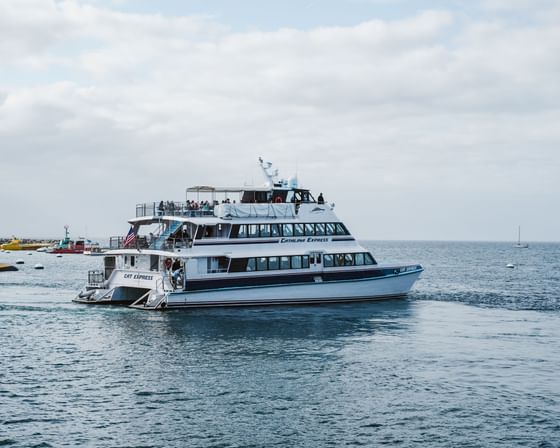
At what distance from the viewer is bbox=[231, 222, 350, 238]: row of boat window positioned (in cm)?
5319

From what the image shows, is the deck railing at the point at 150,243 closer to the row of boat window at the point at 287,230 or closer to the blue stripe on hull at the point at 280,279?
the blue stripe on hull at the point at 280,279

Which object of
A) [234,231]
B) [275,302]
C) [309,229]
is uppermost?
[309,229]

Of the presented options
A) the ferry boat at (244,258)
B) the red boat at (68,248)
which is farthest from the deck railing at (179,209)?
the red boat at (68,248)

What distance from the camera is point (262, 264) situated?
5234cm

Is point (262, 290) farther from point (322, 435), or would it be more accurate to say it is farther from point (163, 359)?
point (322, 435)

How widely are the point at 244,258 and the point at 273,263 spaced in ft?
7.74

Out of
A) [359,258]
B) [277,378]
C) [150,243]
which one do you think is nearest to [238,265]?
[150,243]

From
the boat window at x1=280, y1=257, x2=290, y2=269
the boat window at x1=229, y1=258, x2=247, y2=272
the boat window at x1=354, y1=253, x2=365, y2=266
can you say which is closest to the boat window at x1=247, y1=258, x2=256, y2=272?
the boat window at x1=229, y1=258, x2=247, y2=272

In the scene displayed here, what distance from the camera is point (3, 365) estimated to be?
3141cm

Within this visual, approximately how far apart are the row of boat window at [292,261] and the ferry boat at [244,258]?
0.24ft

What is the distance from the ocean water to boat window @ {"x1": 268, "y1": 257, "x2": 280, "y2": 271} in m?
3.72

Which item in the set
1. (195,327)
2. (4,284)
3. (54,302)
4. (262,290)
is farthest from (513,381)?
(4,284)

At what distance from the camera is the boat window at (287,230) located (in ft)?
179

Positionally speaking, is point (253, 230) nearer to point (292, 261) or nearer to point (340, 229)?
point (292, 261)
